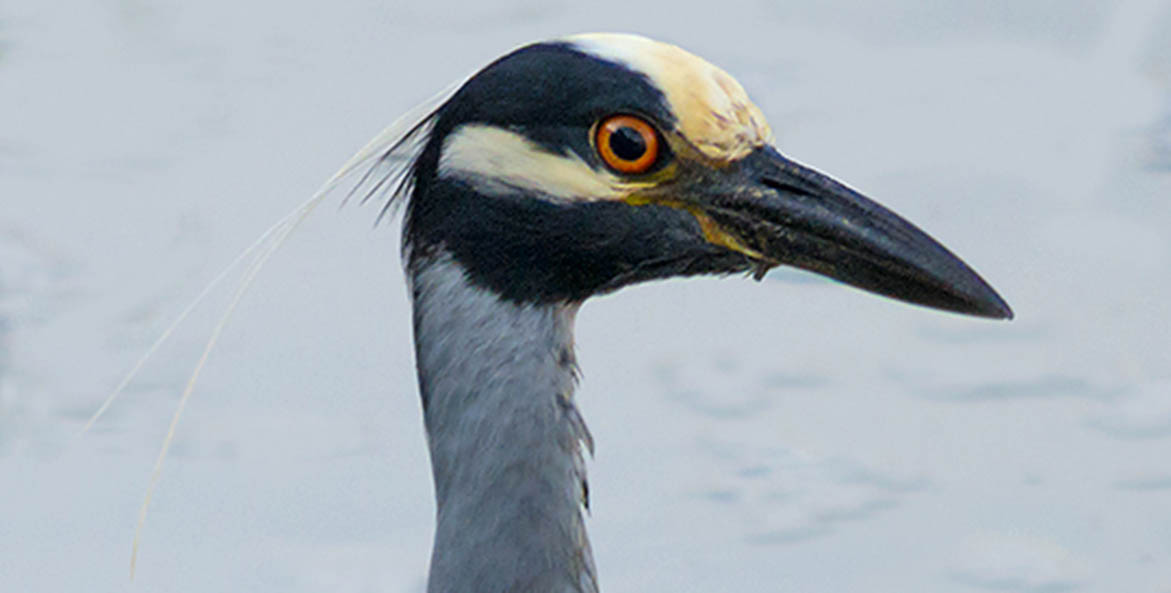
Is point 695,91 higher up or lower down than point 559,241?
higher up

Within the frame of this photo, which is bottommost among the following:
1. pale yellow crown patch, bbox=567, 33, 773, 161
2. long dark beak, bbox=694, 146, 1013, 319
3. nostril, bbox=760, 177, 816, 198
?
long dark beak, bbox=694, 146, 1013, 319

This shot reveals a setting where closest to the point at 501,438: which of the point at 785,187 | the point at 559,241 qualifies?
the point at 559,241

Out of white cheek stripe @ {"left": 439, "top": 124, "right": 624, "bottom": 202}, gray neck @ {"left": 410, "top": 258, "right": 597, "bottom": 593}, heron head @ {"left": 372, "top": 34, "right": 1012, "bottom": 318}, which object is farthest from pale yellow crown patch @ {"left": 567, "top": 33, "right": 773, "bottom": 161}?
gray neck @ {"left": 410, "top": 258, "right": 597, "bottom": 593}

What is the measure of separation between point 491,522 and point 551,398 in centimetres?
20

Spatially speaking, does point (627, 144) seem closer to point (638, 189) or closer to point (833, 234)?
point (638, 189)

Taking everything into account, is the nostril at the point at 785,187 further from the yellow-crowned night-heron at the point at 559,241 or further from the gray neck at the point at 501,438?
the gray neck at the point at 501,438

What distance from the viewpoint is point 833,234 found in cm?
202

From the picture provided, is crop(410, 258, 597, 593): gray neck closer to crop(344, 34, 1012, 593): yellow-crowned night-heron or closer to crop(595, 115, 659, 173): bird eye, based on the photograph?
crop(344, 34, 1012, 593): yellow-crowned night-heron

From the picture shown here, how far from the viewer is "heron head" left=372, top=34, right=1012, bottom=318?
201 centimetres

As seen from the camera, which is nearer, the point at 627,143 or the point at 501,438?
the point at 627,143

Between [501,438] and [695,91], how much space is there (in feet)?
1.89

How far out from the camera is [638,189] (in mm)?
2049

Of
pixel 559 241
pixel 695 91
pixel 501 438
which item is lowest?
pixel 501 438

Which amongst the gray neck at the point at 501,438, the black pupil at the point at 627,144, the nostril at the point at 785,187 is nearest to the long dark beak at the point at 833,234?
the nostril at the point at 785,187
